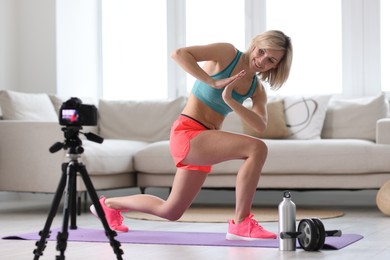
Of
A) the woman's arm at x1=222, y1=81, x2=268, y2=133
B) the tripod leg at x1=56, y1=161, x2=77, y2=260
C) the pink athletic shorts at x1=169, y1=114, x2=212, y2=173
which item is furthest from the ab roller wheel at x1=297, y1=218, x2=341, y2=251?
the tripod leg at x1=56, y1=161, x2=77, y2=260

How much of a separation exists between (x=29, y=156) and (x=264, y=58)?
240 cm

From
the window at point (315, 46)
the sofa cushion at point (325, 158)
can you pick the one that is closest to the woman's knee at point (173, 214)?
the sofa cushion at point (325, 158)

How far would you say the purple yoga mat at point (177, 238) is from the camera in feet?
11.1

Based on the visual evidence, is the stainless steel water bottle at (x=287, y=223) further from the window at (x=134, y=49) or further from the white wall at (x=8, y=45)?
the white wall at (x=8, y=45)

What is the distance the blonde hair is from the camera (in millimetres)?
3423

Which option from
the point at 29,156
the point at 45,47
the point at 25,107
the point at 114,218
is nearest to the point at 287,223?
the point at 114,218

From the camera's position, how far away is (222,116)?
12.1 ft

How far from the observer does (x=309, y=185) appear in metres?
5.23

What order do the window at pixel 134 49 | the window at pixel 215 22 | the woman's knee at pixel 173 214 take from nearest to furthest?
the woman's knee at pixel 173 214 < the window at pixel 215 22 < the window at pixel 134 49

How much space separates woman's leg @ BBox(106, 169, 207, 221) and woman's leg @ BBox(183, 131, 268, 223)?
10 centimetres

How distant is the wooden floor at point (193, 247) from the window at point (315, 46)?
1705 mm

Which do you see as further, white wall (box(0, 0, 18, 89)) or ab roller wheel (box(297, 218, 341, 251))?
white wall (box(0, 0, 18, 89))

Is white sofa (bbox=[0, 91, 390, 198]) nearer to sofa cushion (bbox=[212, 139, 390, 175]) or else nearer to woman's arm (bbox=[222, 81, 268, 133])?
sofa cushion (bbox=[212, 139, 390, 175])

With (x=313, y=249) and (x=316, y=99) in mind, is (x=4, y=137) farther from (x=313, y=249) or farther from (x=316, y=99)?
(x=313, y=249)
